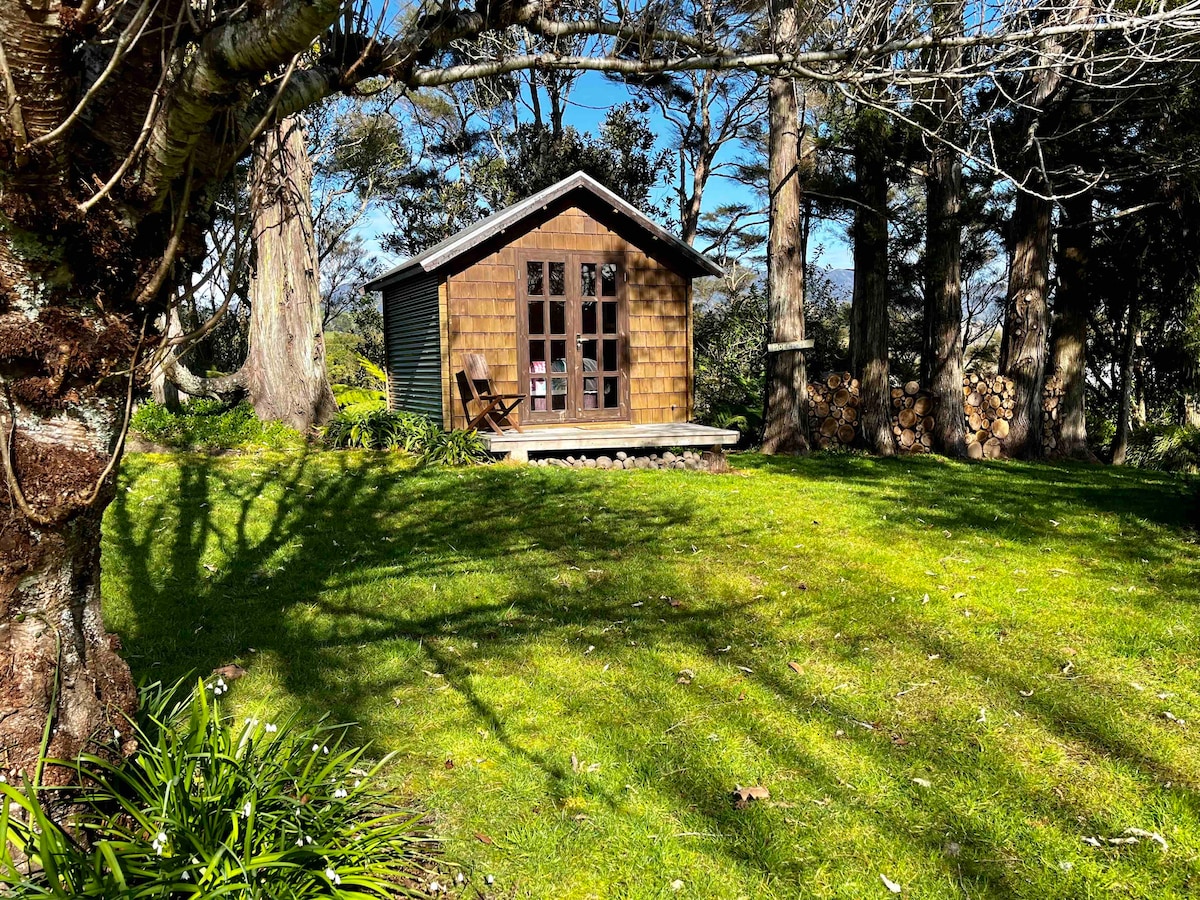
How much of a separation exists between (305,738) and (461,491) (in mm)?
5999

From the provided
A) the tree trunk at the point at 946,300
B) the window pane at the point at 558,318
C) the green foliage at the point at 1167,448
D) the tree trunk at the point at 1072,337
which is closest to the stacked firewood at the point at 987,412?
the tree trunk at the point at 946,300

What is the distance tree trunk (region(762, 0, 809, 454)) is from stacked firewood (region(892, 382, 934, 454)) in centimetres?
207

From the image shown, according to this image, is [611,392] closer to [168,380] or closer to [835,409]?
[835,409]

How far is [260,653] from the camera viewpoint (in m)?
4.56

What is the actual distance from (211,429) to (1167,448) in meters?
→ 15.5

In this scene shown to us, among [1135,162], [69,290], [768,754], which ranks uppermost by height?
[1135,162]

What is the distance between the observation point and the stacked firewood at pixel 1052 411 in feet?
46.5

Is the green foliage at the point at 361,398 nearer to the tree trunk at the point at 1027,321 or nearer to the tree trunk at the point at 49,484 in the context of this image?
the tree trunk at the point at 49,484

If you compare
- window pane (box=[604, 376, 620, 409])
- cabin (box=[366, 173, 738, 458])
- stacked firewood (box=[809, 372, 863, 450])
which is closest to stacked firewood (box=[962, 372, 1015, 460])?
stacked firewood (box=[809, 372, 863, 450])

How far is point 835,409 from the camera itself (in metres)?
13.9

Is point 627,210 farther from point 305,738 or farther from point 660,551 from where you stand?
point 305,738

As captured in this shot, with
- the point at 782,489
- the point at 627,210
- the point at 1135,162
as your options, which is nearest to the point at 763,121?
the point at 1135,162

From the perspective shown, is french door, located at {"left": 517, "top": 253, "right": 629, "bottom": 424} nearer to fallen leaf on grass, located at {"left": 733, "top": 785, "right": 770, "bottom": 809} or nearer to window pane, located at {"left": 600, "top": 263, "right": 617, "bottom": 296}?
window pane, located at {"left": 600, "top": 263, "right": 617, "bottom": 296}

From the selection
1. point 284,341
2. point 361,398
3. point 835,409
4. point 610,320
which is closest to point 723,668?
point 610,320
